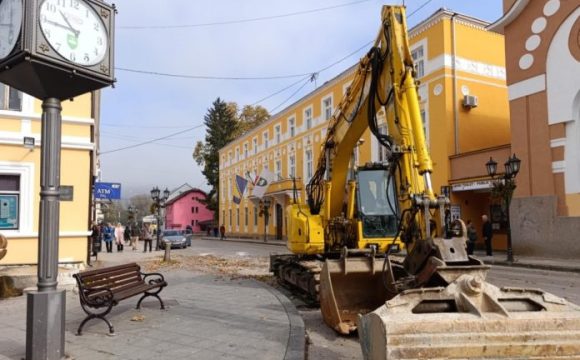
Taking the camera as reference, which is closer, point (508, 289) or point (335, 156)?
point (508, 289)

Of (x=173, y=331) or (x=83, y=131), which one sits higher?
(x=83, y=131)

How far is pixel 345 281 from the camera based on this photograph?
7516mm

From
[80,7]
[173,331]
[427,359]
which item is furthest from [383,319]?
[80,7]

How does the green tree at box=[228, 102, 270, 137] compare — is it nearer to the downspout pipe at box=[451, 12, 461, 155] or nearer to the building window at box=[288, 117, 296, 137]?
the building window at box=[288, 117, 296, 137]

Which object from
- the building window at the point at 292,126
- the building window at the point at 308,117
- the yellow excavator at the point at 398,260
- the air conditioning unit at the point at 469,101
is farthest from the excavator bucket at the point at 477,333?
the building window at the point at 292,126

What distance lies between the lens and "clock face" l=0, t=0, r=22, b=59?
203 inches

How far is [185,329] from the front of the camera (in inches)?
282

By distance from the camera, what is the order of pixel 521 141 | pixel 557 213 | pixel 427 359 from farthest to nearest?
pixel 521 141
pixel 557 213
pixel 427 359

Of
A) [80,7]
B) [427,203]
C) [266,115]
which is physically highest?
[266,115]

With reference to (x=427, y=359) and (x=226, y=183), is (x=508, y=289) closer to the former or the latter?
(x=427, y=359)

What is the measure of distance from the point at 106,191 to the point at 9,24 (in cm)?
2084

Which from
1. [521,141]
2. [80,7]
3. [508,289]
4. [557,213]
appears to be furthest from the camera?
[521,141]

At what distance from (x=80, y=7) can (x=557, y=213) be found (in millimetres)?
18626

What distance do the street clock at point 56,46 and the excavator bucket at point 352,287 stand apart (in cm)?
406
